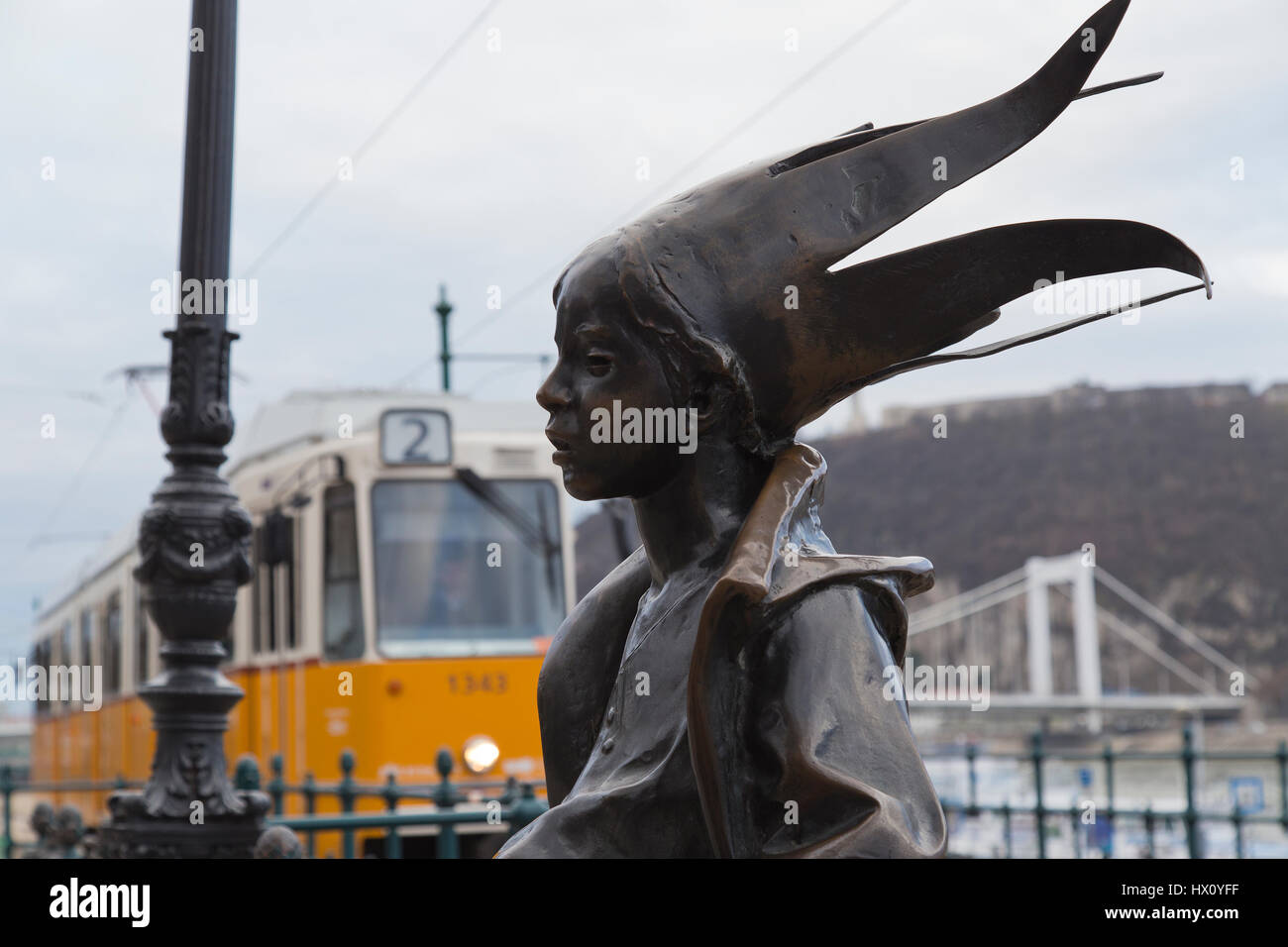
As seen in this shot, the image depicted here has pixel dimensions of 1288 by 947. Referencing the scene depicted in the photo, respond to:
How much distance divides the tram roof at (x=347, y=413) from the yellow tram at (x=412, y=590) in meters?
0.02

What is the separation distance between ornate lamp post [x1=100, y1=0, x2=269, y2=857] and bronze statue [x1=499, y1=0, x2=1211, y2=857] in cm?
298

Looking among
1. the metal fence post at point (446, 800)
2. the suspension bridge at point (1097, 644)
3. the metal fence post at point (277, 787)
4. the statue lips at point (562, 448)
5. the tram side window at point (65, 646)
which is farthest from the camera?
the suspension bridge at point (1097, 644)

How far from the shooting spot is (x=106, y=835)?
459cm

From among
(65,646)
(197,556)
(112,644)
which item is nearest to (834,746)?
(197,556)

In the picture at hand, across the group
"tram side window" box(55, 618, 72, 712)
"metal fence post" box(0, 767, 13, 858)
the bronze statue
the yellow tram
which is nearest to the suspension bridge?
"tram side window" box(55, 618, 72, 712)

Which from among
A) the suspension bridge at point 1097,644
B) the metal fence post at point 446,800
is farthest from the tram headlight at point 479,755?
the suspension bridge at point 1097,644

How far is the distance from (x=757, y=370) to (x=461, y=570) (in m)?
7.84

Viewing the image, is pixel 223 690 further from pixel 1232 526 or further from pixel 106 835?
pixel 1232 526

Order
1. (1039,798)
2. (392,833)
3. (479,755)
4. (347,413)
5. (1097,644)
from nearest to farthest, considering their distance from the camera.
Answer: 1. (392,833)
2. (1039,798)
3. (479,755)
4. (347,413)
5. (1097,644)

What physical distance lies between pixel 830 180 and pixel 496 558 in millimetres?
7771

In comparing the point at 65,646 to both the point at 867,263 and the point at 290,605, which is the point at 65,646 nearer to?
the point at 290,605

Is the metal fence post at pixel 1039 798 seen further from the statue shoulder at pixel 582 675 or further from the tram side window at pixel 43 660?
the tram side window at pixel 43 660

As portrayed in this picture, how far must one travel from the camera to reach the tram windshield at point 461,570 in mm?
9289

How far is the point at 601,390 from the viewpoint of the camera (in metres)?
1.68
